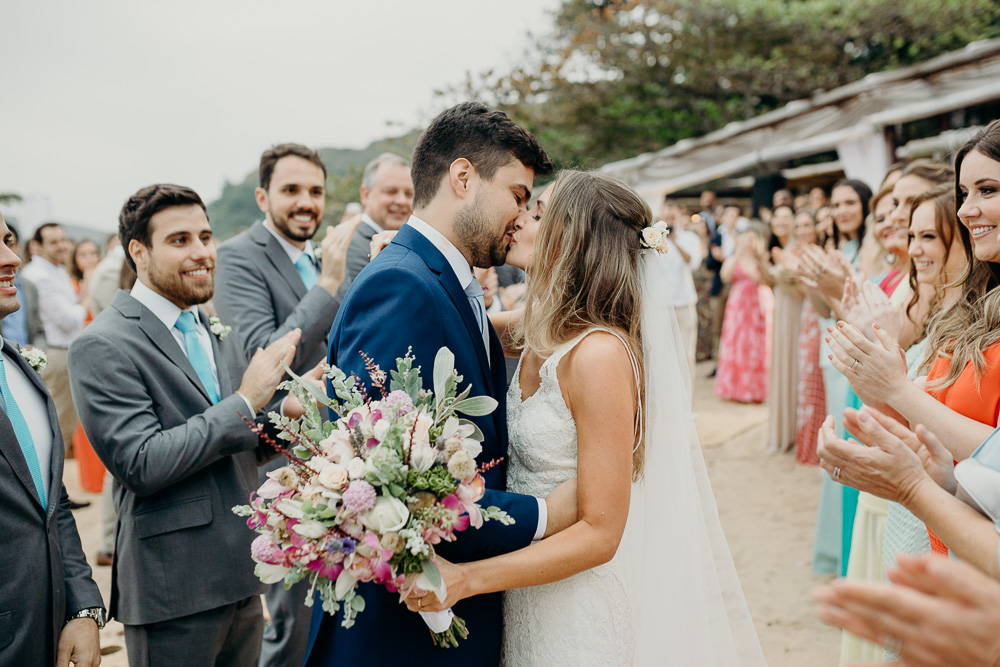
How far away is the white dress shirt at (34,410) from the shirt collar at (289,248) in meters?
1.57

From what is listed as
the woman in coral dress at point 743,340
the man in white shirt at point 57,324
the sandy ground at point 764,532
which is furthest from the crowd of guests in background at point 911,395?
the man in white shirt at point 57,324

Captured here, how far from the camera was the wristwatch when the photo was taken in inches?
82.7

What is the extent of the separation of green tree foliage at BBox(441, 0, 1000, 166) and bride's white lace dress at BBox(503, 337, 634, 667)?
14617 millimetres

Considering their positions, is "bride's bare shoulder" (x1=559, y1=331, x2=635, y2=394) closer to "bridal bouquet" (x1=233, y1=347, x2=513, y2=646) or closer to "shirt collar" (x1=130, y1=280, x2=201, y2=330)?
"bridal bouquet" (x1=233, y1=347, x2=513, y2=646)

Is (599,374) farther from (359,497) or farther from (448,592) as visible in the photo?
(359,497)

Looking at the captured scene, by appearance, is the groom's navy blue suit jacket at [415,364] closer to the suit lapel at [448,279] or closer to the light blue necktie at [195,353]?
the suit lapel at [448,279]

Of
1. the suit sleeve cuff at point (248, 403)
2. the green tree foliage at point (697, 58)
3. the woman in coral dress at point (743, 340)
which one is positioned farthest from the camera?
the green tree foliage at point (697, 58)

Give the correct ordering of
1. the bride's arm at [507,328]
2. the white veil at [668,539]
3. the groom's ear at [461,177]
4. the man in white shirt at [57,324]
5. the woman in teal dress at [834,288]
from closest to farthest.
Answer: the groom's ear at [461,177] → the white veil at [668,539] → the bride's arm at [507,328] → the woman in teal dress at [834,288] → the man in white shirt at [57,324]

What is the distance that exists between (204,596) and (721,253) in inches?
414

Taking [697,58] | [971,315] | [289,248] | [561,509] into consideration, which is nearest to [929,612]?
[561,509]

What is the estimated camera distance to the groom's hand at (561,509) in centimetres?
188

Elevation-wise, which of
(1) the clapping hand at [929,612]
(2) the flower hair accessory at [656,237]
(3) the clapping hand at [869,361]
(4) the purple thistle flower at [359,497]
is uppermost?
(2) the flower hair accessory at [656,237]

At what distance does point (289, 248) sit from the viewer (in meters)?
3.68

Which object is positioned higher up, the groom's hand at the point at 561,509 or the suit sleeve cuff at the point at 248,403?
the suit sleeve cuff at the point at 248,403
